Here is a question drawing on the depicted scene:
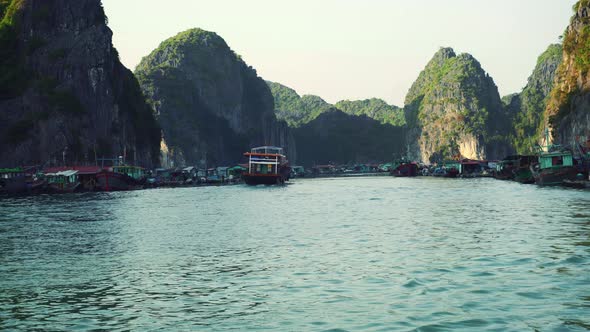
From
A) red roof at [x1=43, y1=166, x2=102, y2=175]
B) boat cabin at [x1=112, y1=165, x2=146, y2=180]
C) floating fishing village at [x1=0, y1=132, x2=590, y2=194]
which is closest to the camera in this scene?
floating fishing village at [x1=0, y1=132, x2=590, y2=194]

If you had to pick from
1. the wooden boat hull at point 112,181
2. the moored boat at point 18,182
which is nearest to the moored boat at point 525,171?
the wooden boat hull at point 112,181

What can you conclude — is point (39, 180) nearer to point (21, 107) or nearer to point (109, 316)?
point (21, 107)

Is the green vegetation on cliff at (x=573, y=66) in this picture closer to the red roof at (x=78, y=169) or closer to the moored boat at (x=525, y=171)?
the moored boat at (x=525, y=171)

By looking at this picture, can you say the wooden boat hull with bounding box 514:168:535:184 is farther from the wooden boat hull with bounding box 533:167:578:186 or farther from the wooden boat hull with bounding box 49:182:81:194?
the wooden boat hull with bounding box 49:182:81:194

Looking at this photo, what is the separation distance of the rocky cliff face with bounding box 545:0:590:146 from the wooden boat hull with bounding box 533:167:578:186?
1136 inches

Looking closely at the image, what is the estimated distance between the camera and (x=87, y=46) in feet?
451

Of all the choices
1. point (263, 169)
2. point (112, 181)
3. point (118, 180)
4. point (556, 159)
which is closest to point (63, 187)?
point (112, 181)

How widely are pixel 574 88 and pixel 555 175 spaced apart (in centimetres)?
5604

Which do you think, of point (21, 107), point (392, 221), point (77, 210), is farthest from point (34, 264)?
point (21, 107)

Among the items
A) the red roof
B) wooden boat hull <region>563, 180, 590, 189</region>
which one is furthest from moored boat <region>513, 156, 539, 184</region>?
the red roof

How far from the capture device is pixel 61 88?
423ft

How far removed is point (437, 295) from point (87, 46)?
132 metres

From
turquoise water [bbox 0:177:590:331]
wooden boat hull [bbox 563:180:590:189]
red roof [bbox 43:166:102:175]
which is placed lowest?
turquoise water [bbox 0:177:590:331]

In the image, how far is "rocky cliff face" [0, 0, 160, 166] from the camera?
388 ft
